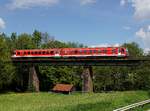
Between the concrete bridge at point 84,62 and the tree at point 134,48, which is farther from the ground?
the tree at point 134,48

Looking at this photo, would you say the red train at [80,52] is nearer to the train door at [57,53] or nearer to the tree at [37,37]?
the train door at [57,53]

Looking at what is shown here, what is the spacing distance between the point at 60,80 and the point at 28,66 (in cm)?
1048

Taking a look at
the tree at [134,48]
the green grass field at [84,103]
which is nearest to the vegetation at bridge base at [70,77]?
the tree at [134,48]

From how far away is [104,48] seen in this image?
7438cm

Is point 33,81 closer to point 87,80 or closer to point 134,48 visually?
point 87,80

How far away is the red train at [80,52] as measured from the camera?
2869 inches

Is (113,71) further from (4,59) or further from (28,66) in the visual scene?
(4,59)

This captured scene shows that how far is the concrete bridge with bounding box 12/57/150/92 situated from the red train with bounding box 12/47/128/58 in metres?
1.08

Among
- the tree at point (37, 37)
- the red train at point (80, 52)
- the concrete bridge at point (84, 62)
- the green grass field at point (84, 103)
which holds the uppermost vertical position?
the tree at point (37, 37)

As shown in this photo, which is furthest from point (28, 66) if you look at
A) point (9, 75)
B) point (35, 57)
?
point (9, 75)

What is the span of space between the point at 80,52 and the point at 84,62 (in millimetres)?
2603

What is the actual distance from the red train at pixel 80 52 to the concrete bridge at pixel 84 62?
3.56 ft

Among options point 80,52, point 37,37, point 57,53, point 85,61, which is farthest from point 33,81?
point 37,37

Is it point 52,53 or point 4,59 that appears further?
point 52,53
